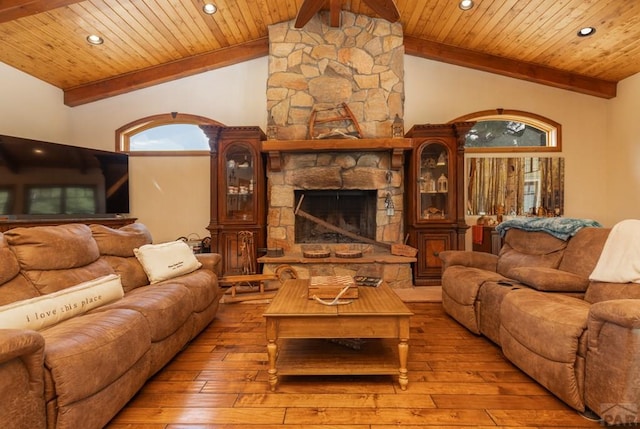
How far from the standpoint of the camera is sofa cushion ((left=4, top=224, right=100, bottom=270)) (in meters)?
1.89

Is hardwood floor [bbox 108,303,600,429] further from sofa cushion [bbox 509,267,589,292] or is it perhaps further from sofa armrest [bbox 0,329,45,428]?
sofa cushion [bbox 509,267,589,292]

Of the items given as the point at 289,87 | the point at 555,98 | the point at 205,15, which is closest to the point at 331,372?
the point at 289,87

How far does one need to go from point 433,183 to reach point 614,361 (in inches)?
125

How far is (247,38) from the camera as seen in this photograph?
4.54m

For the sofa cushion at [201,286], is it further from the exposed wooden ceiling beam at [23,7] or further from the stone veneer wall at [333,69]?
the exposed wooden ceiling beam at [23,7]

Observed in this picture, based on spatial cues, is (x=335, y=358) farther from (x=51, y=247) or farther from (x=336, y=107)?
(x=336, y=107)

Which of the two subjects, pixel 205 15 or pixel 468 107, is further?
pixel 468 107

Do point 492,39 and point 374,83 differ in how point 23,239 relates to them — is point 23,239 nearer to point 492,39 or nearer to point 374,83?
point 374,83

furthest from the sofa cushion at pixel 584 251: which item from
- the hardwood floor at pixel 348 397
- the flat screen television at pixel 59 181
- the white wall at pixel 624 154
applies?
the flat screen television at pixel 59 181

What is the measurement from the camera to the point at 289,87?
4.43 m

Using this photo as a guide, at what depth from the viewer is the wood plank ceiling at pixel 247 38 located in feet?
11.0

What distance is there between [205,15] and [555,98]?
516 centimetres

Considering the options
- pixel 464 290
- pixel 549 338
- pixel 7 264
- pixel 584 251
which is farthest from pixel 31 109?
pixel 584 251

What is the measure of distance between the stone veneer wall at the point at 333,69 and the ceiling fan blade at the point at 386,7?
176 centimetres
